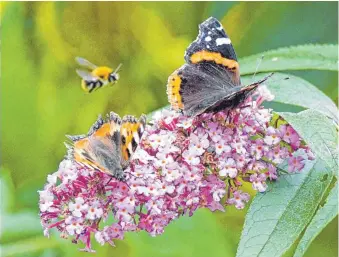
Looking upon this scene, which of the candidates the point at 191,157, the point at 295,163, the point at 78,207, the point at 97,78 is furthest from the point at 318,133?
the point at 97,78

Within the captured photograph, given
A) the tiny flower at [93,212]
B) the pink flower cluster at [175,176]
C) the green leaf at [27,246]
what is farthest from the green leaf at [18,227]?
the tiny flower at [93,212]

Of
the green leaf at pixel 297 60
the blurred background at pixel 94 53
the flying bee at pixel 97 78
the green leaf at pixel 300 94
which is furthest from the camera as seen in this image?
the blurred background at pixel 94 53

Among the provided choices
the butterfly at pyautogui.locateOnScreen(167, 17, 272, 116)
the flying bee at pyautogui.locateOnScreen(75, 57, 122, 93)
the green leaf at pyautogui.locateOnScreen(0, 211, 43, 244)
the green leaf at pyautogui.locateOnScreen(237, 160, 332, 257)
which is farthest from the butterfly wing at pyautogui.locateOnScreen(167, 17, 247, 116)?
the green leaf at pyautogui.locateOnScreen(0, 211, 43, 244)

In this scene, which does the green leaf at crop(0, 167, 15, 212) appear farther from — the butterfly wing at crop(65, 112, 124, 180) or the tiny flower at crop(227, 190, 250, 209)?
the tiny flower at crop(227, 190, 250, 209)

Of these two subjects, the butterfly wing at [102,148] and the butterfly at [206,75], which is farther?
the butterfly at [206,75]

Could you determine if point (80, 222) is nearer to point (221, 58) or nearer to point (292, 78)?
point (221, 58)

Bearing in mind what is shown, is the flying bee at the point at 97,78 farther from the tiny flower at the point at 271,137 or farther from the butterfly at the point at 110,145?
the tiny flower at the point at 271,137

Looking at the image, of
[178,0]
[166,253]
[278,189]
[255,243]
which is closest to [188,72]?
[278,189]
